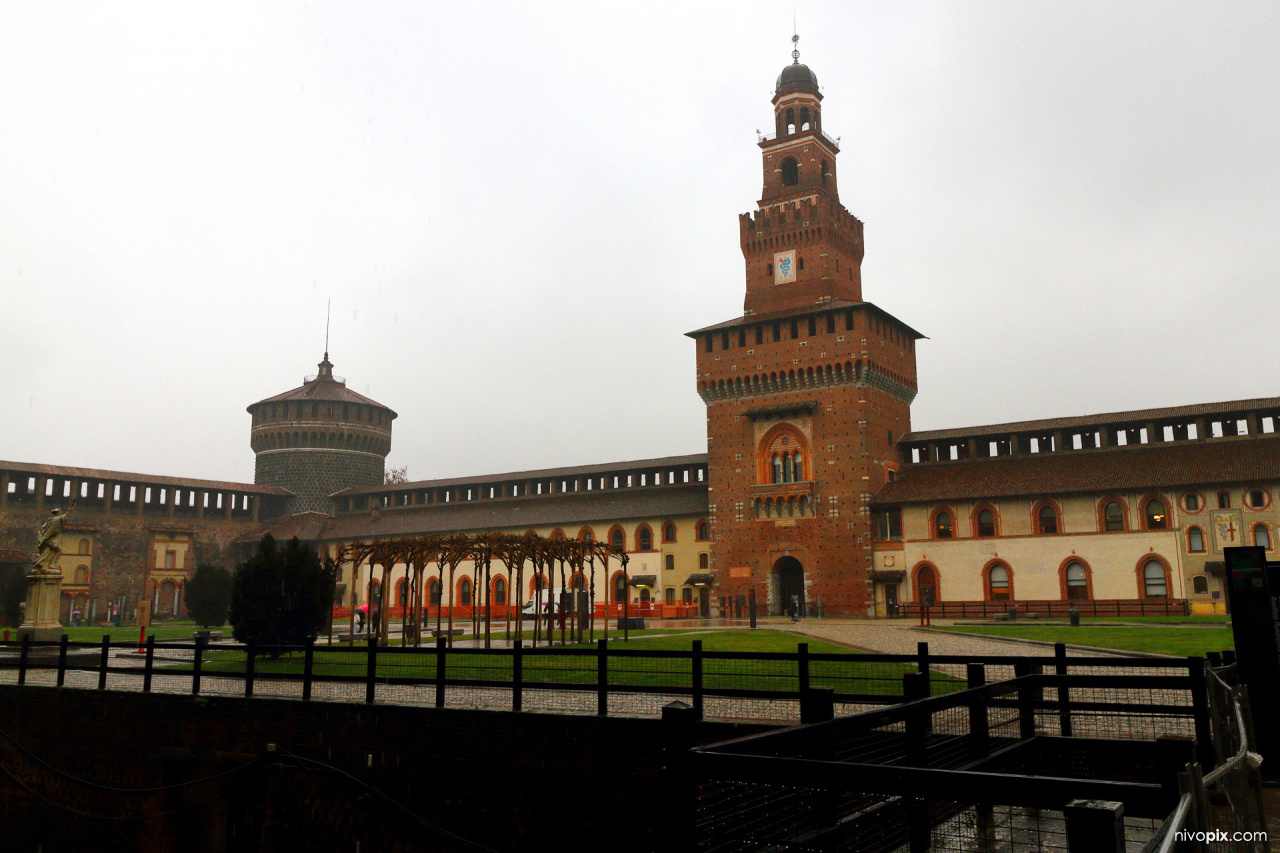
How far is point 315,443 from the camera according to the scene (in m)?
72.8

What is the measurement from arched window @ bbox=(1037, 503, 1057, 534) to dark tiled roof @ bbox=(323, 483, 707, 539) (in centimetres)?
1745

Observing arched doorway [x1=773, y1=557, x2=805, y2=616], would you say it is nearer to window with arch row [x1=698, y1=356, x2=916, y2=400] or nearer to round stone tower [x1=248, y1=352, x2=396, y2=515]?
window with arch row [x1=698, y1=356, x2=916, y2=400]

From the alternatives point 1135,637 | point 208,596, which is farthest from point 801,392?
point 208,596

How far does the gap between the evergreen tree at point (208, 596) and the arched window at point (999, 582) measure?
1388 inches

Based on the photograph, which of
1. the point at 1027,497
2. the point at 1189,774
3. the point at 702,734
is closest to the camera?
the point at 1189,774

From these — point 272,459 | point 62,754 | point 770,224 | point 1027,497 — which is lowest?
point 62,754

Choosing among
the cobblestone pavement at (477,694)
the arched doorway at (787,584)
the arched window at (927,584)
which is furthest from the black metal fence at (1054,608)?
the cobblestone pavement at (477,694)

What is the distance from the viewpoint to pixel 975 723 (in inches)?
299

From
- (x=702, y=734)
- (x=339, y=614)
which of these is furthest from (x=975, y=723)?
(x=339, y=614)

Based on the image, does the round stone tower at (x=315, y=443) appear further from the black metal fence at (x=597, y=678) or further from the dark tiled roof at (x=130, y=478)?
the black metal fence at (x=597, y=678)

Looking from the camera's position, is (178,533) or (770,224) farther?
(178,533)

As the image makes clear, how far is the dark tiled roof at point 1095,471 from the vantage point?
135 ft

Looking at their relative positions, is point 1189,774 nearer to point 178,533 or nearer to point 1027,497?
point 1027,497

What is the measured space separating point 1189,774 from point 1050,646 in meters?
21.6
